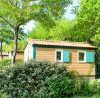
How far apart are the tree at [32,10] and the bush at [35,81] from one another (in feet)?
49.5

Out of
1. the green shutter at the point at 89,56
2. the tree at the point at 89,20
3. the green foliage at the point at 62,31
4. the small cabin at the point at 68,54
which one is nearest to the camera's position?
the small cabin at the point at 68,54

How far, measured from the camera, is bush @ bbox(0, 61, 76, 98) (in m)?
15.2

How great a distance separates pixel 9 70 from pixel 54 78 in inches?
87.4

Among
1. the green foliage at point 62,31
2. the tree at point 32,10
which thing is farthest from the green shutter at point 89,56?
the green foliage at point 62,31

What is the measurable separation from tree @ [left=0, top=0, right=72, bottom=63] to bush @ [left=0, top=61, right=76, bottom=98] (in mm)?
15082

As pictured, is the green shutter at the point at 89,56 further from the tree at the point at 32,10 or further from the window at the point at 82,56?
the tree at the point at 32,10

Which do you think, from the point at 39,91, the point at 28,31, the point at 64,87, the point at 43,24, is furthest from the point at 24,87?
the point at 28,31

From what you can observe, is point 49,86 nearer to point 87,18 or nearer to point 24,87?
point 24,87

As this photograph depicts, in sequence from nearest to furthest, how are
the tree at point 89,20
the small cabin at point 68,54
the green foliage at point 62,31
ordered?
the small cabin at point 68,54, the tree at point 89,20, the green foliage at point 62,31

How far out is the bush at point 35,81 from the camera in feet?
50.0

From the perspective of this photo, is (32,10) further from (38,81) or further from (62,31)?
(38,81)

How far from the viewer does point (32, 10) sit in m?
30.5

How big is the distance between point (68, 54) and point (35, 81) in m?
14.3

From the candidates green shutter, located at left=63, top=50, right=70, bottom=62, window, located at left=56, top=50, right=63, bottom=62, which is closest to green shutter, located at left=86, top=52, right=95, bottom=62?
green shutter, located at left=63, top=50, right=70, bottom=62
